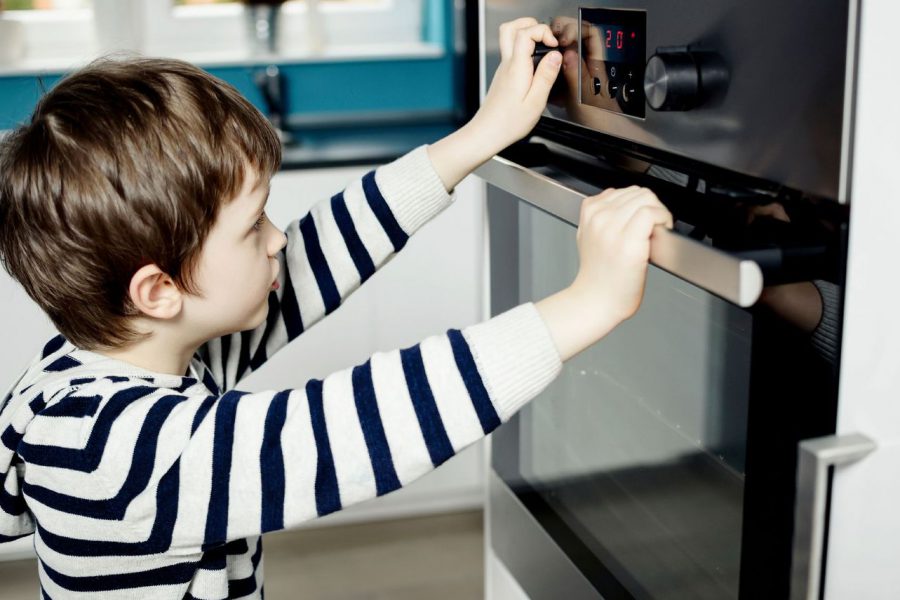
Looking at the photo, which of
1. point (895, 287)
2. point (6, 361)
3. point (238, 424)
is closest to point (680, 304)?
point (895, 287)

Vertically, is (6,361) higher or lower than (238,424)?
lower

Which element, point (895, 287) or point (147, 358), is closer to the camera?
point (895, 287)

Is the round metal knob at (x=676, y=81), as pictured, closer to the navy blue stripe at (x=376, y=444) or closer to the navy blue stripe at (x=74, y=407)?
the navy blue stripe at (x=376, y=444)

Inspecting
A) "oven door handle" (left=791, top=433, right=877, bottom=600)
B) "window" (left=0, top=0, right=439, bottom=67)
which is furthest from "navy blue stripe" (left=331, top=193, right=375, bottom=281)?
"window" (left=0, top=0, right=439, bottom=67)

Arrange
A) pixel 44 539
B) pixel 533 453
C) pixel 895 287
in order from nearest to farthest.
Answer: pixel 895 287 < pixel 44 539 < pixel 533 453

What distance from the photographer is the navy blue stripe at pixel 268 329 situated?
112 centimetres

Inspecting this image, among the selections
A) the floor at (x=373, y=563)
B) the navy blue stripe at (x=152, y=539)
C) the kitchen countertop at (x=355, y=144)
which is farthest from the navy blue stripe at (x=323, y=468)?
the floor at (x=373, y=563)

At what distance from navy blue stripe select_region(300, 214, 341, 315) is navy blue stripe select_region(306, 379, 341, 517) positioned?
1.16 ft

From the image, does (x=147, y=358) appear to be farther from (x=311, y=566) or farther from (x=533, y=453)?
(x=311, y=566)

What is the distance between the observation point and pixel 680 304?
804 mm

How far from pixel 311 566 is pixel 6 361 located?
28.4 inches

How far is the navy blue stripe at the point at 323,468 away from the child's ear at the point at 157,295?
0.66 feet

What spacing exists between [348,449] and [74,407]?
251 millimetres

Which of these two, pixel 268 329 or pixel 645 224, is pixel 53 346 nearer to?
pixel 268 329
